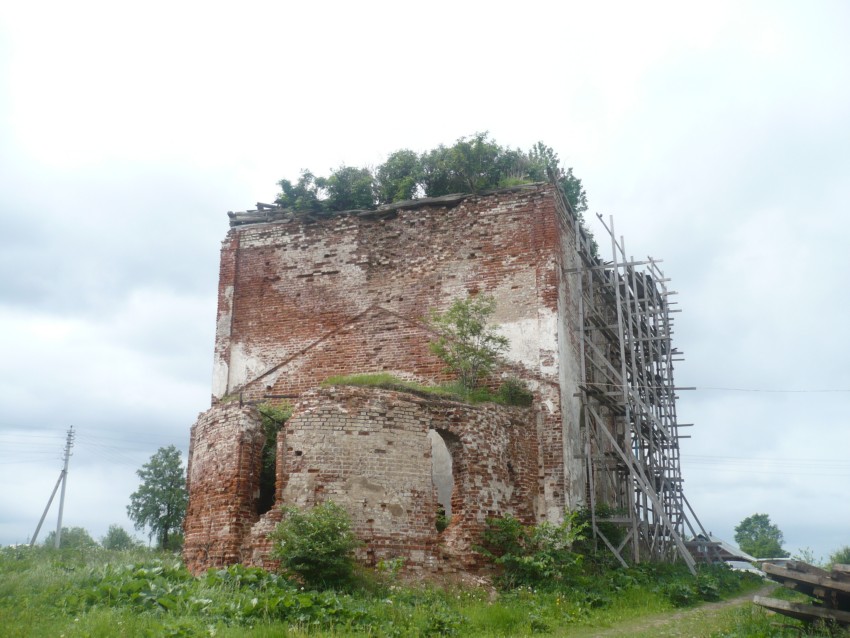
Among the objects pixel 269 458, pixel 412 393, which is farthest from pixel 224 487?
pixel 412 393

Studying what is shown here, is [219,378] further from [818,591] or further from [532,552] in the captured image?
[818,591]

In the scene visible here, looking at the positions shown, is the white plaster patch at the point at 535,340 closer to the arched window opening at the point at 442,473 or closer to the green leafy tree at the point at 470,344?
the green leafy tree at the point at 470,344

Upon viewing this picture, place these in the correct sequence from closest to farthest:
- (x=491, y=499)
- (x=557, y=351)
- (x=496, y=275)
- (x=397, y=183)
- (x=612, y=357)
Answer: (x=491, y=499) < (x=557, y=351) < (x=496, y=275) < (x=397, y=183) < (x=612, y=357)

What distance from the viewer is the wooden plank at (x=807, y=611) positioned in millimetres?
8391

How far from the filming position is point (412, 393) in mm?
12750

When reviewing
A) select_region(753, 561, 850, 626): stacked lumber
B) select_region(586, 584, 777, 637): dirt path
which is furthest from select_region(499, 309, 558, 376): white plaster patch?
select_region(753, 561, 850, 626): stacked lumber

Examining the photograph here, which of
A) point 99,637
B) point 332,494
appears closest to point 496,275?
point 332,494

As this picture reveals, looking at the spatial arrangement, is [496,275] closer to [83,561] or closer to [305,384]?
[305,384]

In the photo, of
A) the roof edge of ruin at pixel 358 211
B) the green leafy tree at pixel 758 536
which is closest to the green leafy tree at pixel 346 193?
the roof edge of ruin at pixel 358 211

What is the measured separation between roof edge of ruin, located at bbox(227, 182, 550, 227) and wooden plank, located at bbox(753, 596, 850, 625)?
349 inches

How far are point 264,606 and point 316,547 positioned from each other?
1.33 m

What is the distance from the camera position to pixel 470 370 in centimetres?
1466

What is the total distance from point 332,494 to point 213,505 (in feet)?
6.38

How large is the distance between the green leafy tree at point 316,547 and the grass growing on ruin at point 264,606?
222 millimetres
